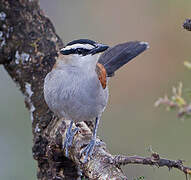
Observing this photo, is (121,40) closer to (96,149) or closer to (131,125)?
(131,125)

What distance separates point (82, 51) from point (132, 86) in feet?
13.1

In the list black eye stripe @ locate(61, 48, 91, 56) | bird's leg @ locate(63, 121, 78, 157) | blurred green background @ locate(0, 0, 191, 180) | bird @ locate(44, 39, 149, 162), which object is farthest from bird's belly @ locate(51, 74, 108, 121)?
blurred green background @ locate(0, 0, 191, 180)

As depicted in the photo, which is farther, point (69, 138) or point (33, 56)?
point (33, 56)

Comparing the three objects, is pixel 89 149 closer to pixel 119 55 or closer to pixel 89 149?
pixel 89 149

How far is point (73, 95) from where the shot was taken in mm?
4164

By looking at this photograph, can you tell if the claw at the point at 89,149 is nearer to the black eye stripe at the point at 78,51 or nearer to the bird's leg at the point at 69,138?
the bird's leg at the point at 69,138

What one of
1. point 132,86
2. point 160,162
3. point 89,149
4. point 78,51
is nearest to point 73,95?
point 78,51

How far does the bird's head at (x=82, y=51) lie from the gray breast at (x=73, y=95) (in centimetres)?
13

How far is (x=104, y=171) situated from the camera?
126 inches

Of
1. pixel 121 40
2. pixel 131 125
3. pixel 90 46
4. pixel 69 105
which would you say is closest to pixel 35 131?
pixel 69 105

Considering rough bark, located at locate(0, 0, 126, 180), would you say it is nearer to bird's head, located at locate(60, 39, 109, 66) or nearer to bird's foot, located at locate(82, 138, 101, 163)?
bird's foot, located at locate(82, 138, 101, 163)

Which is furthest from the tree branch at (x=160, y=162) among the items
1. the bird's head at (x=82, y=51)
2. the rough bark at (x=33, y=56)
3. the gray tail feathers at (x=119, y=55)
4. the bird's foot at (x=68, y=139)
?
the gray tail feathers at (x=119, y=55)

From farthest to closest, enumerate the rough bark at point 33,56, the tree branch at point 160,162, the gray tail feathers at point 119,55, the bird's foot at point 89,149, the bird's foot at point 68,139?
the gray tail feathers at point 119,55 < the rough bark at point 33,56 < the bird's foot at point 68,139 < the bird's foot at point 89,149 < the tree branch at point 160,162

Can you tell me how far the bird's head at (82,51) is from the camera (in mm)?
4129
